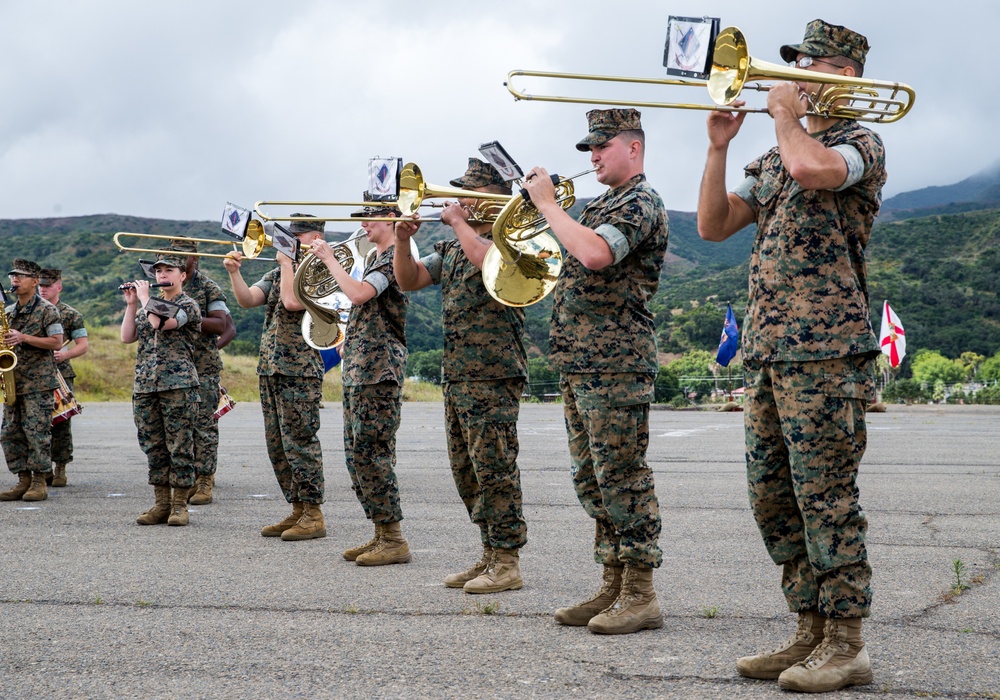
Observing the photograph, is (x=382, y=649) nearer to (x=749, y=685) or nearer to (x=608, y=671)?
(x=608, y=671)

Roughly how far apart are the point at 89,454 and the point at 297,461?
8680 millimetres

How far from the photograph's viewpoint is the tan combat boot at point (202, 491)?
10133 mm

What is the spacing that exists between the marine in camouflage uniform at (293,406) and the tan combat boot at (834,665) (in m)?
4.66

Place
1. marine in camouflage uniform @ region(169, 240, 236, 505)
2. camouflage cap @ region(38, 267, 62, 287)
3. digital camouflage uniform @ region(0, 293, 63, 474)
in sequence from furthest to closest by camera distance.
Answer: camouflage cap @ region(38, 267, 62, 287) < digital camouflage uniform @ region(0, 293, 63, 474) < marine in camouflage uniform @ region(169, 240, 236, 505)

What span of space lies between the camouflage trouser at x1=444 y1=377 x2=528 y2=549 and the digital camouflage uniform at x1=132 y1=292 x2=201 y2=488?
3.35 metres

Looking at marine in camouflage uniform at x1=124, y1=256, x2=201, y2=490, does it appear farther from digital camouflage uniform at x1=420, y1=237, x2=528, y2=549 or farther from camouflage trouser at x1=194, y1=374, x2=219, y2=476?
digital camouflage uniform at x1=420, y1=237, x2=528, y2=549

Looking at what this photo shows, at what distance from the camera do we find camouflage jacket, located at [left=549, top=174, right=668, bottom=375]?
16.6 ft

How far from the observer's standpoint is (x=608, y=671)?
4371 mm

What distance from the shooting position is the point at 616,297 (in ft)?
16.9

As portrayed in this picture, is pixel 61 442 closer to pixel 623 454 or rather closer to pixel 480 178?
pixel 480 178

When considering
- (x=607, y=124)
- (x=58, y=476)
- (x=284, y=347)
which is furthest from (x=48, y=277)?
(x=607, y=124)

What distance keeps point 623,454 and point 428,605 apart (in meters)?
1.45

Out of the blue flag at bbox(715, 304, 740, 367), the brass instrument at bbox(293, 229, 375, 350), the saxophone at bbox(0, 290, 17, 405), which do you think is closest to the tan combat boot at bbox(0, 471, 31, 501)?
the saxophone at bbox(0, 290, 17, 405)

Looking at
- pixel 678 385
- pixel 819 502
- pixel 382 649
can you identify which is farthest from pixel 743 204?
pixel 678 385
